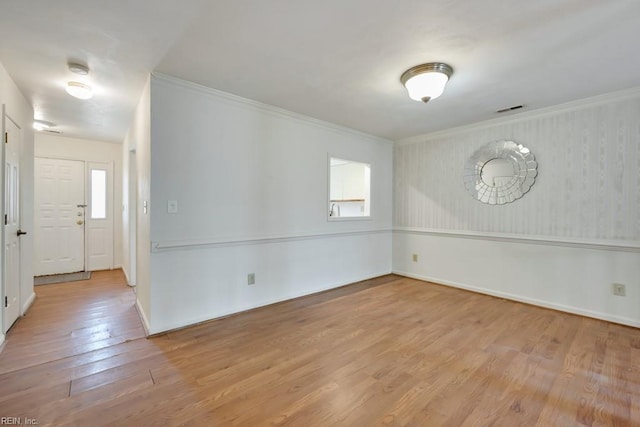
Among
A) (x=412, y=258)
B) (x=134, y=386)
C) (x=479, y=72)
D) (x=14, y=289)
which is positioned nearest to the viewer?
(x=134, y=386)

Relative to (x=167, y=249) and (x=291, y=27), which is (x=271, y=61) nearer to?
(x=291, y=27)

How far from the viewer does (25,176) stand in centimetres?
319

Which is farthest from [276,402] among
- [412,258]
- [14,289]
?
[412,258]

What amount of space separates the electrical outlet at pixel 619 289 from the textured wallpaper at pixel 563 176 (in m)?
0.51

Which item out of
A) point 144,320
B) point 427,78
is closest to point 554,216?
point 427,78

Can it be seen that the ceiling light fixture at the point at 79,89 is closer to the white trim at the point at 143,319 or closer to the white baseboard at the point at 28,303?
the white trim at the point at 143,319

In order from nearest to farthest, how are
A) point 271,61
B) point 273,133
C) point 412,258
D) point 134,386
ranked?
point 134,386 → point 271,61 → point 273,133 → point 412,258

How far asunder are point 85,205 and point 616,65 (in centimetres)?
744

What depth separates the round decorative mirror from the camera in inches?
144

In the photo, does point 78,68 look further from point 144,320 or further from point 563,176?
point 563,176

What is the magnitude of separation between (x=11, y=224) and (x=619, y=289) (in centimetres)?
625

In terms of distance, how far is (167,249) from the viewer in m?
2.73

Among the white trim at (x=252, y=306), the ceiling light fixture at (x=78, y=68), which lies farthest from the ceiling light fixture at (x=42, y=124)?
the white trim at (x=252, y=306)

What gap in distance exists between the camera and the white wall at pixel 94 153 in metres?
4.84
